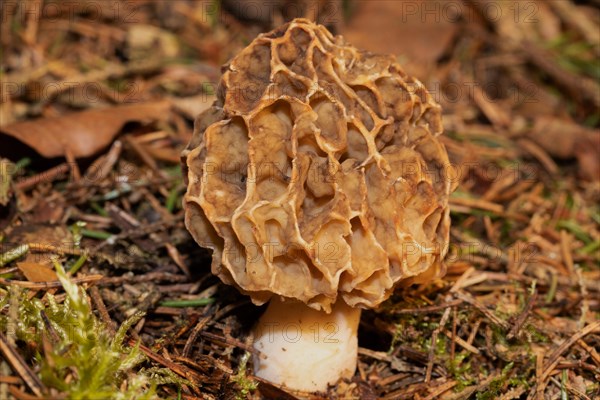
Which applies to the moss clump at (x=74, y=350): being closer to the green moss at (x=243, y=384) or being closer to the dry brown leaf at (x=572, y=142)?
the green moss at (x=243, y=384)

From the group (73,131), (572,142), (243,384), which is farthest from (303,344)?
(572,142)

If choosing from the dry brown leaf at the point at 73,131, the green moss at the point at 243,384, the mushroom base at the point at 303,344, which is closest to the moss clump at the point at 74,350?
the green moss at the point at 243,384

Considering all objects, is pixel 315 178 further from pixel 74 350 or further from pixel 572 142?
pixel 572 142

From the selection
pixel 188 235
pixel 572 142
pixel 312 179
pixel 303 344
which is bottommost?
pixel 303 344

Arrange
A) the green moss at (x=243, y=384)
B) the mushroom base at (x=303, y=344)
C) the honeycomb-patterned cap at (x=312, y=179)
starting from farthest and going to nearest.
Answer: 1. the mushroom base at (x=303, y=344)
2. the green moss at (x=243, y=384)
3. the honeycomb-patterned cap at (x=312, y=179)

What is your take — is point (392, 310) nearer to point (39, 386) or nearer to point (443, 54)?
point (39, 386)

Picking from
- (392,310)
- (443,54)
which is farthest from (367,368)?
(443,54)
